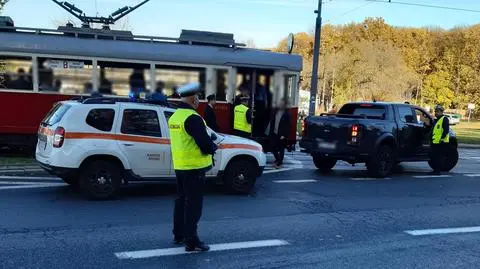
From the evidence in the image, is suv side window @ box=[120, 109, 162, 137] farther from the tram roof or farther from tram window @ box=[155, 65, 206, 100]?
the tram roof

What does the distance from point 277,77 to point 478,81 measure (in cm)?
6481

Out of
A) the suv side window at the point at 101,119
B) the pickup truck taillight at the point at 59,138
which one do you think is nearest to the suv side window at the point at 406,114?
the suv side window at the point at 101,119

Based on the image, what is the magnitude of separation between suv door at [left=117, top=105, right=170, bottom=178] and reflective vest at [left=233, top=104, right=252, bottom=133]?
159 inches

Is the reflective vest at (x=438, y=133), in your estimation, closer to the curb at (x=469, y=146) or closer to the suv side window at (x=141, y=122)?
the suv side window at (x=141, y=122)

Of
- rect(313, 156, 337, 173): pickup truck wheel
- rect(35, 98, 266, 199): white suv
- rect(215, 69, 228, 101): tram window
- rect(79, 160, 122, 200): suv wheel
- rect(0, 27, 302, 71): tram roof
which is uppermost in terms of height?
rect(0, 27, 302, 71): tram roof

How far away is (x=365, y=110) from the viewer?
1338 cm

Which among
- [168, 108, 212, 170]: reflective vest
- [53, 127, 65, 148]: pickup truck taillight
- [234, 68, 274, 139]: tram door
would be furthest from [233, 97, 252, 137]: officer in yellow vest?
[168, 108, 212, 170]: reflective vest

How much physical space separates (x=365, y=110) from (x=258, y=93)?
2.81 meters

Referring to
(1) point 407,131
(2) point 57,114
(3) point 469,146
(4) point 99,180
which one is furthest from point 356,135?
(3) point 469,146

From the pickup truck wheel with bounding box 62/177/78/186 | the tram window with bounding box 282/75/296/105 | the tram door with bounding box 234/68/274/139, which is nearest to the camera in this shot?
the pickup truck wheel with bounding box 62/177/78/186

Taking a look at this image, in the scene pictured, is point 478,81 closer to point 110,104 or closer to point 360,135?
point 360,135

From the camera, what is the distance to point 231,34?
14445mm

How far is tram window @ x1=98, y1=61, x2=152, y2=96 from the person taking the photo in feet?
43.5

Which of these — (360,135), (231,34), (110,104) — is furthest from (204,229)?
(231,34)
